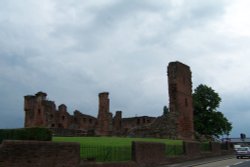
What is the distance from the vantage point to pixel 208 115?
5878 cm

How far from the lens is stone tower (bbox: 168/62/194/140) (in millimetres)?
43781

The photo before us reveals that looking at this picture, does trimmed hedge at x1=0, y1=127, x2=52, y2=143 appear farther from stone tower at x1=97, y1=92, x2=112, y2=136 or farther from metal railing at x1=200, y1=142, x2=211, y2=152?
stone tower at x1=97, y1=92, x2=112, y2=136

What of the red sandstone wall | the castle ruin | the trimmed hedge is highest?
the castle ruin

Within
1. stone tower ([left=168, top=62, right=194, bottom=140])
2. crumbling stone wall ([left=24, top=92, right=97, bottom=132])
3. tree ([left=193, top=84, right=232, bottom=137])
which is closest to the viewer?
stone tower ([left=168, top=62, right=194, bottom=140])

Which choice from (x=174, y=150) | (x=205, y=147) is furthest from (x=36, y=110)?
(x=174, y=150)

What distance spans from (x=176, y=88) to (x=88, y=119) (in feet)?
119

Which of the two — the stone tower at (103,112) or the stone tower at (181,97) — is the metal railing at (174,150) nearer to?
the stone tower at (181,97)

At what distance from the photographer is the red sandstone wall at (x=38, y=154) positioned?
47.8 ft

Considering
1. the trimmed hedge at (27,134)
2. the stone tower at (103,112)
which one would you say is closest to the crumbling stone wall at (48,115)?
the stone tower at (103,112)

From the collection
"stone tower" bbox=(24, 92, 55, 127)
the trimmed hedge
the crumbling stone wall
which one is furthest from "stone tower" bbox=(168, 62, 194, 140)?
"stone tower" bbox=(24, 92, 55, 127)

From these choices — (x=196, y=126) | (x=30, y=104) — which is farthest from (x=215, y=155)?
(x=30, y=104)

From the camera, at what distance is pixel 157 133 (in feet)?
143

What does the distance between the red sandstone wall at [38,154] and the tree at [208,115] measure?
42.5 m

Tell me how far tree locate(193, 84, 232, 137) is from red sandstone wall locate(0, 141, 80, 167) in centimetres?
4254
